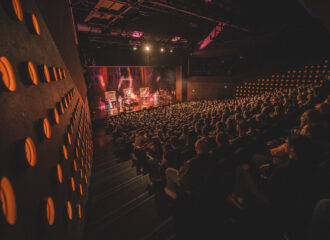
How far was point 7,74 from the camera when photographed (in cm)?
94

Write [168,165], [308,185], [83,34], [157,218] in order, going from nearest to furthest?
[308,185], [157,218], [168,165], [83,34]

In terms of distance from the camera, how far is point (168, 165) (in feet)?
9.53

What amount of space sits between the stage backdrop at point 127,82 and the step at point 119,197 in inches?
482

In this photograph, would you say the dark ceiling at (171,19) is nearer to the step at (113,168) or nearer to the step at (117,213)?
the step at (113,168)

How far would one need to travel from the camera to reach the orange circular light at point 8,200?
2.20 ft

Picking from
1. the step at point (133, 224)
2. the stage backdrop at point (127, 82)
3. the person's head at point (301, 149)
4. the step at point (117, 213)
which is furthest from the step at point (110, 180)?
the stage backdrop at point (127, 82)

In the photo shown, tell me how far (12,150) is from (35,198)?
1.30 feet

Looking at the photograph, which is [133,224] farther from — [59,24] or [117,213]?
[59,24]

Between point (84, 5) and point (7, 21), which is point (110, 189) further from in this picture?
point (84, 5)

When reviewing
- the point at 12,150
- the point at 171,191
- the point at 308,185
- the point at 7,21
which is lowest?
the point at 171,191

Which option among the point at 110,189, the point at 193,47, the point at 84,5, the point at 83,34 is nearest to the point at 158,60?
the point at 193,47

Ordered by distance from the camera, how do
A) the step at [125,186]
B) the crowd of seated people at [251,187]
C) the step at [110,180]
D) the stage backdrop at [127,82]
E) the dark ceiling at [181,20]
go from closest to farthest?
the crowd of seated people at [251,187] < the step at [125,186] < the step at [110,180] < the dark ceiling at [181,20] < the stage backdrop at [127,82]

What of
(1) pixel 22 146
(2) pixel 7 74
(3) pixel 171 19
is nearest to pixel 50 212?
(1) pixel 22 146

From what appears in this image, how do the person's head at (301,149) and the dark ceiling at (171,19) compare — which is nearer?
the person's head at (301,149)
